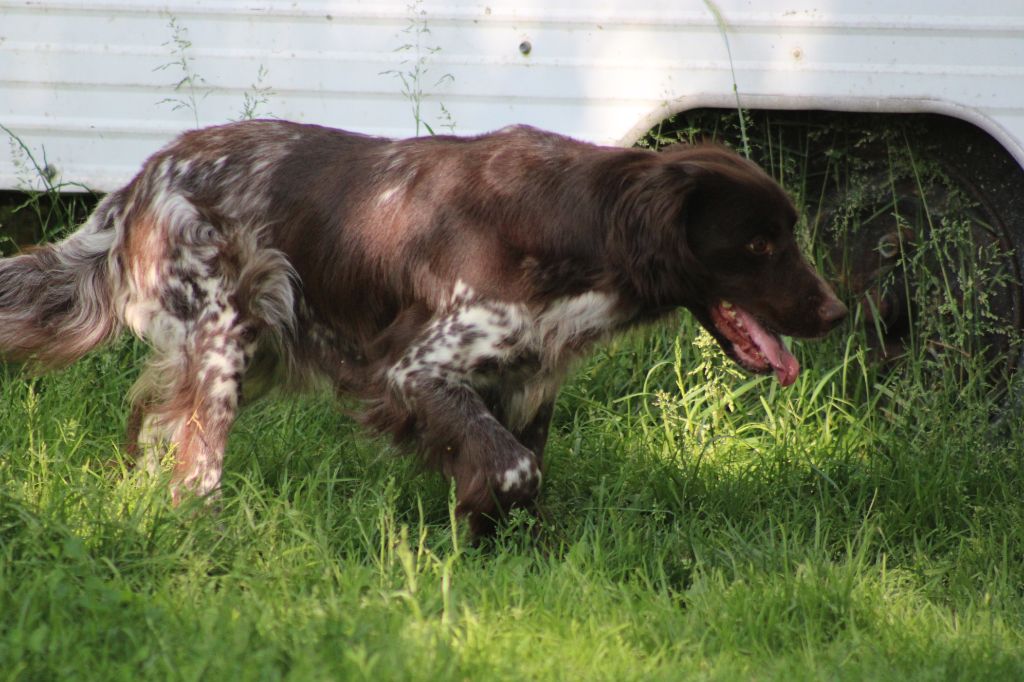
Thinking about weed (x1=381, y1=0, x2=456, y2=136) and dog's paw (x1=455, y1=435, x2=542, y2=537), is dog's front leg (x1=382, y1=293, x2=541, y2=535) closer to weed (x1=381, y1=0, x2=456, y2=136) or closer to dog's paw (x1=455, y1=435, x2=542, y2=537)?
dog's paw (x1=455, y1=435, x2=542, y2=537)

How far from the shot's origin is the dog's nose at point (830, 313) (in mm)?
4094

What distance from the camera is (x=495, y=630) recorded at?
3.21 m

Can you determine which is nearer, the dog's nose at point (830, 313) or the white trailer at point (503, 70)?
the dog's nose at point (830, 313)

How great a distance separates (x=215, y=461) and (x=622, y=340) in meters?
1.34

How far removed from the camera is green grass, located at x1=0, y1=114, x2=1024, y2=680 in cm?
305

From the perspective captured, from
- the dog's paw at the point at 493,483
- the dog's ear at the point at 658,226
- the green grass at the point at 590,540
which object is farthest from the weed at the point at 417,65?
the dog's paw at the point at 493,483

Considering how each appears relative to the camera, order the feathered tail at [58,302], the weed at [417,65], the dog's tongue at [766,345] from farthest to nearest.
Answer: the weed at [417,65] < the feathered tail at [58,302] < the dog's tongue at [766,345]

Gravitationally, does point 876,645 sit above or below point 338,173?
below

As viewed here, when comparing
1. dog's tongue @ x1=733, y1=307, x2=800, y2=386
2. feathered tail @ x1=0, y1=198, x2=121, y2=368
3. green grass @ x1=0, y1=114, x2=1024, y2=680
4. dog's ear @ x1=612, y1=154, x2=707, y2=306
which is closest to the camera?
green grass @ x1=0, y1=114, x2=1024, y2=680

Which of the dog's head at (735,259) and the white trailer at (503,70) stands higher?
the white trailer at (503,70)

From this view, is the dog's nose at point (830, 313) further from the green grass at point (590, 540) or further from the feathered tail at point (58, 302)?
the feathered tail at point (58, 302)

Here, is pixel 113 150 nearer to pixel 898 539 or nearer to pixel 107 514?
pixel 107 514

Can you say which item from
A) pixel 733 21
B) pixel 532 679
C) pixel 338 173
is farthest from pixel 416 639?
pixel 733 21

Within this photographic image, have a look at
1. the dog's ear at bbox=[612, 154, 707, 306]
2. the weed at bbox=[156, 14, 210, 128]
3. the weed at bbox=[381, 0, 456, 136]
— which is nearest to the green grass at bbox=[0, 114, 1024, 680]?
the dog's ear at bbox=[612, 154, 707, 306]
